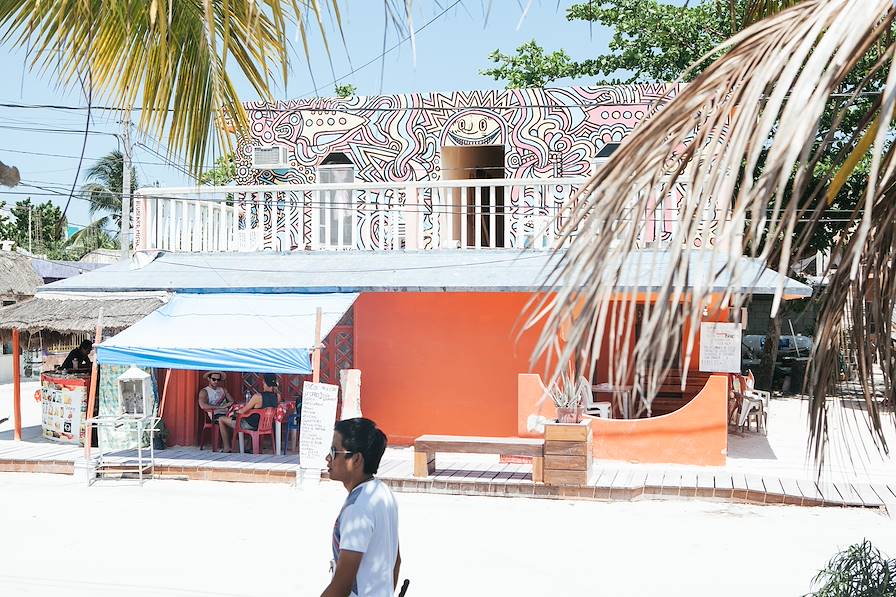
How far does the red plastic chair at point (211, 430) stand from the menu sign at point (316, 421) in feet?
8.65

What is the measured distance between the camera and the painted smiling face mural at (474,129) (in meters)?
16.1

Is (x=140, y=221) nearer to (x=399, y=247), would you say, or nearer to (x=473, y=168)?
(x=399, y=247)

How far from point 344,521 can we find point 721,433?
9.76m

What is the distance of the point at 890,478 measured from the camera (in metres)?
11.7

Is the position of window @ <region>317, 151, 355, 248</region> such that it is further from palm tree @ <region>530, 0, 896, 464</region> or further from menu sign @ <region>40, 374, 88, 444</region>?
palm tree @ <region>530, 0, 896, 464</region>

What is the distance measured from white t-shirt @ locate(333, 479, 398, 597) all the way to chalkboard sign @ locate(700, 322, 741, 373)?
9.44 m

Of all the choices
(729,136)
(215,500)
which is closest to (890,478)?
(215,500)

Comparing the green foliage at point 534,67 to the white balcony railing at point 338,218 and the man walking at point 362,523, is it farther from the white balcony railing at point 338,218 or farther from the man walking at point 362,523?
the man walking at point 362,523

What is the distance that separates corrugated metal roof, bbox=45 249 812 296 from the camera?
→ 1282cm

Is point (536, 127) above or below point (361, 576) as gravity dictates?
above

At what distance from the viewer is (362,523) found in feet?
11.0

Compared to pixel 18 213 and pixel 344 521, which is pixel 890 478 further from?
pixel 18 213

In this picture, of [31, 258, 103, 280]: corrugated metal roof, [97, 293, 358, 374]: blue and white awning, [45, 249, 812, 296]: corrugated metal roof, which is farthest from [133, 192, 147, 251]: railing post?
[31, 258, 103, 280]: corrugated metal roof

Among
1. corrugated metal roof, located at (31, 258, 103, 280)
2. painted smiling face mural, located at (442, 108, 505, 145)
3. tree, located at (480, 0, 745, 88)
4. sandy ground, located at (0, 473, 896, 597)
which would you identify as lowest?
sandy ground, located at (0, 473, 896, 597)
